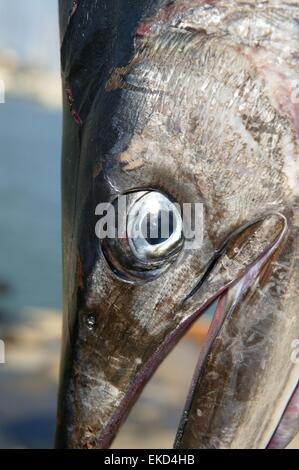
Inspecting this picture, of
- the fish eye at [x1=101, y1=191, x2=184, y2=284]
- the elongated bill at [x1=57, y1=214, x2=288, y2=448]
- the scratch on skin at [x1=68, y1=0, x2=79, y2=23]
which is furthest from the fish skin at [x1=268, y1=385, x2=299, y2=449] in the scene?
the scratch on skin at [x1=68, y1=0, x2=79, y2=23]

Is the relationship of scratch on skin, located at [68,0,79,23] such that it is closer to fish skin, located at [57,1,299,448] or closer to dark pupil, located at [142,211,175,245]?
fish skin, located at [57,1,299,448]

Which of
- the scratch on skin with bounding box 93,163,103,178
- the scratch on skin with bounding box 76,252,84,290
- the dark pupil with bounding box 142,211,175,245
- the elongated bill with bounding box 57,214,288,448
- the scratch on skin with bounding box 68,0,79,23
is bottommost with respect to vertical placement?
the elongated bill with bounding box 57,214,288,448

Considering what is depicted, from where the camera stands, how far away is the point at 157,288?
0.99 metres

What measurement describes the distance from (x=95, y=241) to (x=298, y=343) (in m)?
0.32

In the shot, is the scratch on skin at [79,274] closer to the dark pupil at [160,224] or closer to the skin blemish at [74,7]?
the dark pupil at [160,224]

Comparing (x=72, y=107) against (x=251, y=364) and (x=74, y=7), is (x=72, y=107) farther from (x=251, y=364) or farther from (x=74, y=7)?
(x=251, y=364)

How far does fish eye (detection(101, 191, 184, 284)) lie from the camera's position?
98 cm

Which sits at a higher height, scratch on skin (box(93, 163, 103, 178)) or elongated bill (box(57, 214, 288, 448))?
scratch on skin (box(93, 163, 103, 178))

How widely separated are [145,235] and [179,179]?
0.09 metres

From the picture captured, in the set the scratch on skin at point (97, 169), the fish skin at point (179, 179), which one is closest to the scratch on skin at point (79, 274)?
the fish skin at point (179, 179)

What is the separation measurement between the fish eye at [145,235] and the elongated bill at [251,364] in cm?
10

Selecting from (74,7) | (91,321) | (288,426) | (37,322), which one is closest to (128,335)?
(91,321)

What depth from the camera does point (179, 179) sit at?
96 cm

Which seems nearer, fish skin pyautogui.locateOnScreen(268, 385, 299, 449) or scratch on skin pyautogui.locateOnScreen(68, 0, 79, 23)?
fish skin pyautogui.locateOnScreen(268, 385, 299, 449)
